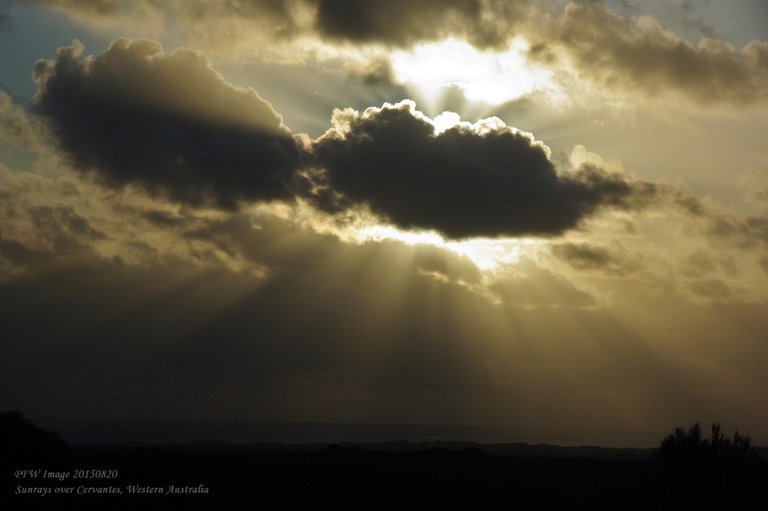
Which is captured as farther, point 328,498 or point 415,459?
point 415,459

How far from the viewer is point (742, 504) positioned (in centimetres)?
3769

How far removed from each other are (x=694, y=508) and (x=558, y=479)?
34.0ft

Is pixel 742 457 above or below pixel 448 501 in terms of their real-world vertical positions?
above

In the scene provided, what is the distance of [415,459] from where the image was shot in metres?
49.6

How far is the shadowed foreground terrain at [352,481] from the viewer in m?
38.2

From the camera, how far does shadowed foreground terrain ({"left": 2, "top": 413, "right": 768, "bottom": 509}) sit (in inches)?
1503

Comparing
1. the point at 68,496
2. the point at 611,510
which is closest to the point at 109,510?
the point at 68,496

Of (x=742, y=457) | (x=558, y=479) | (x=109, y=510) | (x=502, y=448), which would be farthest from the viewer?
(x=502, y=448)

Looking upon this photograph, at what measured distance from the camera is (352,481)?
44.2 m

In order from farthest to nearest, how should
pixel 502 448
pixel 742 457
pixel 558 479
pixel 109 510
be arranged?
1. pixel 502 448
2. pixel 558 479
3. pixel 742 457
4. pixel 109 510

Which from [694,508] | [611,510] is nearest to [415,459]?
[611,510]

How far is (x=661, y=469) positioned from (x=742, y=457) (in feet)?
14.5

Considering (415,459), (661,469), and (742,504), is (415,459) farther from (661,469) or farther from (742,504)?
(742,504)

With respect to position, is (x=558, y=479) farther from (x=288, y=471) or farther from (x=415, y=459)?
(x=288, y=471)
